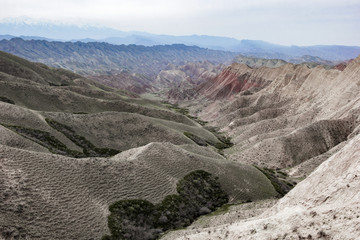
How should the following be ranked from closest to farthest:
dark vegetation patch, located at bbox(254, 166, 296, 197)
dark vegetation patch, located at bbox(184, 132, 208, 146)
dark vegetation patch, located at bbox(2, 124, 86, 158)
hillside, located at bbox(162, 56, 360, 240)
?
1. hillside, located at bbox(162, 56, 360, 240)
2. dark vegetation patch, located at bbox(254, 166, 296, 197)
3. dark vegetation patch, located at bbox(2, 124, 86, 158)
4. dark vegetation patch, located at bbox(184, 132, 208, 146)

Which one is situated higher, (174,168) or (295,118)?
(295,118)

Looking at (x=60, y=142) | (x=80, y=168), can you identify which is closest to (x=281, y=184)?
(x=80, y=168)

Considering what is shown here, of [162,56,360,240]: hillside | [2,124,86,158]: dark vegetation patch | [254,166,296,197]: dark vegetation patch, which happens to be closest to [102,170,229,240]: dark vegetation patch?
[162,56,360,240]: hillside

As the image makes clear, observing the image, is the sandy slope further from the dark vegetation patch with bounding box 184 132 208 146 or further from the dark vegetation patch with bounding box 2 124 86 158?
the dark vegetation patch with bounding box 184 132 208 146

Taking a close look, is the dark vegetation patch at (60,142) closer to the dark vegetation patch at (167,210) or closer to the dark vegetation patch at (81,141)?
the dark vegetation patch at (81,141)

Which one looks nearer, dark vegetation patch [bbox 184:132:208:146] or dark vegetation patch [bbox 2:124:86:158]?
dark vegetation patch [bbox 2:124:86:158]

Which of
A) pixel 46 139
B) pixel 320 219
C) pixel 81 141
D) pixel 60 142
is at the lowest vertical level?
pixel 81 141

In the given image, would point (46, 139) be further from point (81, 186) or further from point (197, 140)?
point (197, 140)

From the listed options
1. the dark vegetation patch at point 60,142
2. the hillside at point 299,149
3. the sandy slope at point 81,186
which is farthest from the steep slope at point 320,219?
the dark vegetation patch at point 60,142

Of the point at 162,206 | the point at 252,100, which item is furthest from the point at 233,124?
the point at 162,206
